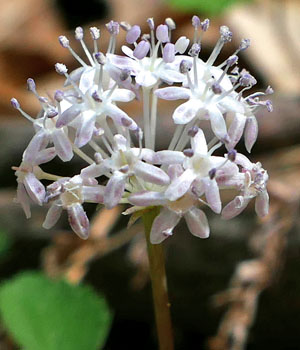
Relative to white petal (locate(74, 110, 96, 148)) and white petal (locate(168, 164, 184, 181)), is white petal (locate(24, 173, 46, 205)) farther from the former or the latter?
white petal (locate(168, 164, 184, 181))

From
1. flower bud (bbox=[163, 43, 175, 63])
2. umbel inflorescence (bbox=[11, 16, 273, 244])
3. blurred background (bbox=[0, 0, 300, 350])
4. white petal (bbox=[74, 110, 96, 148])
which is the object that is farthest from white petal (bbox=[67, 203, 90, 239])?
blurred background (bbox=[0, 0, 300, 350])

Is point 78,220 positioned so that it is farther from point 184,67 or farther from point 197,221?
point 184,67

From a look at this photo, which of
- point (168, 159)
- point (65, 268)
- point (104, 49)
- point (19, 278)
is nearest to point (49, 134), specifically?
point (168, 159)

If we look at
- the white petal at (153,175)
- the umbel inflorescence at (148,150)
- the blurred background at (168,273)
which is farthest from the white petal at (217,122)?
the blurred background at (168,273)

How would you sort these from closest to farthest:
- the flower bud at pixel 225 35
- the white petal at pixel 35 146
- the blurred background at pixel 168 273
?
1. the white petal at pixel 35 146
2. the flower bud at pixel 225 35
3. the blurred background at pixel 168 273

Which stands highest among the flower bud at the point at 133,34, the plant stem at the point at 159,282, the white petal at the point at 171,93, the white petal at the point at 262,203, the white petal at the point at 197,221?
the flower bud at the point at 133,34

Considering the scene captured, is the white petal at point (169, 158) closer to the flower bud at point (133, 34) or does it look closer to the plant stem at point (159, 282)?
the plant stem at point (159, 282)
